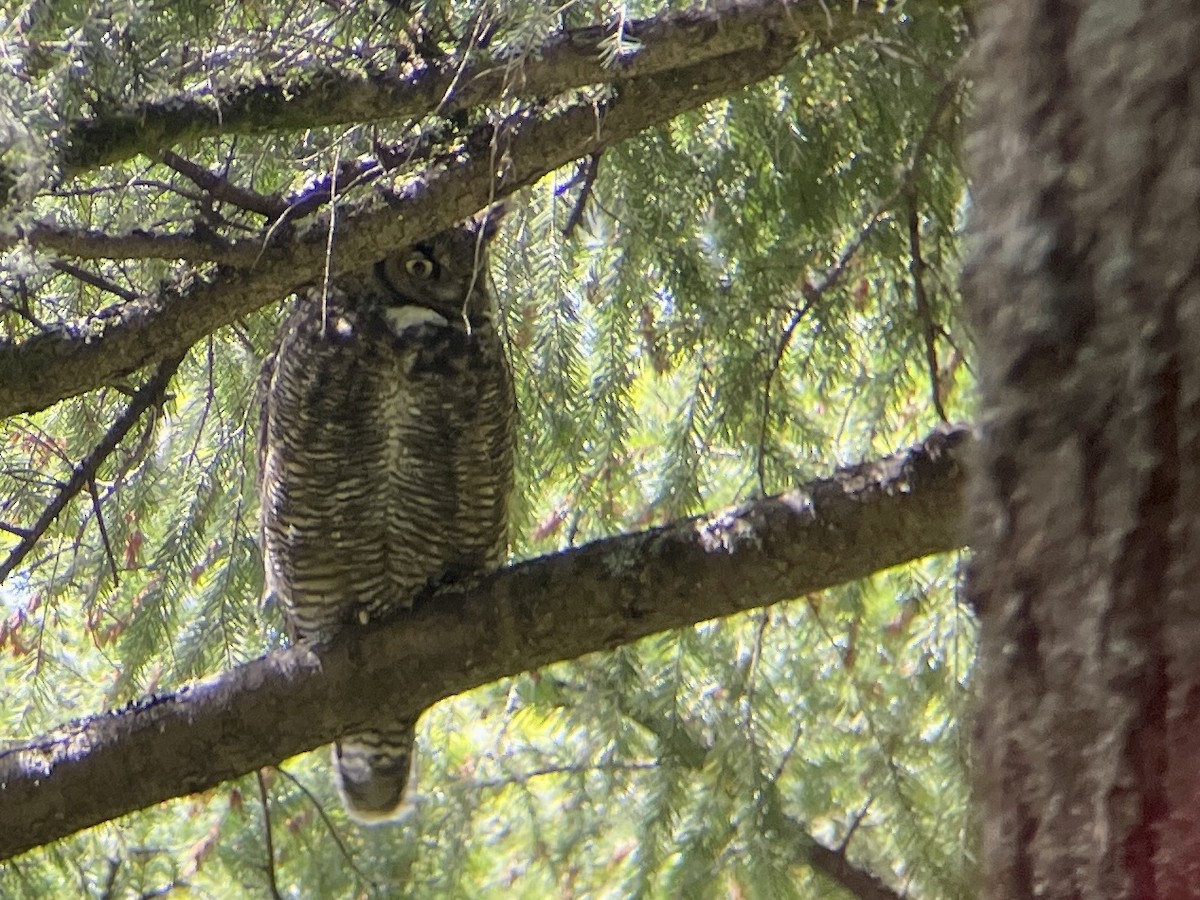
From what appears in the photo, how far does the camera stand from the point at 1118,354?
604 mm

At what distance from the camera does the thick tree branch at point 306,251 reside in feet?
5.80

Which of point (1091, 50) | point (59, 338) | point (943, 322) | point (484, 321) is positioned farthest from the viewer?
point (484, 321)

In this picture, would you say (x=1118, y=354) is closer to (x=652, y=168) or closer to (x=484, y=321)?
(x=652, y=168)

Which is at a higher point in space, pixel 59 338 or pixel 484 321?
pixel 484 321

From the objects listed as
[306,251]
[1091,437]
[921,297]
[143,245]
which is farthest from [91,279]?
[1091,437]

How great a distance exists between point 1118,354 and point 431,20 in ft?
3.98

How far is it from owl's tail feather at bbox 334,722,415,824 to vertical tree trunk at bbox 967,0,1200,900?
7.63 ft

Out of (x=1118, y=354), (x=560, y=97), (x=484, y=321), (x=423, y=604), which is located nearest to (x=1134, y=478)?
(x=1118, y=354)

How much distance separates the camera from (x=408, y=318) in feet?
8.34

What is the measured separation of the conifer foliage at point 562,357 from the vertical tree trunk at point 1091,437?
35.0 inches

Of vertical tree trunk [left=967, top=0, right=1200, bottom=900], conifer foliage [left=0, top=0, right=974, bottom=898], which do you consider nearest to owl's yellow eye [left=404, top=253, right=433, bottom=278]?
conifer foliage [left=0, top=0, right=974, bottom=898]

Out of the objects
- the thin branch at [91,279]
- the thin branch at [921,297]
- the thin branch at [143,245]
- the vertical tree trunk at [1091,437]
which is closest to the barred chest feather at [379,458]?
the thin branch at [91,279]

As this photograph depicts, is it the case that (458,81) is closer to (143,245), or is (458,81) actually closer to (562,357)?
(143,245)

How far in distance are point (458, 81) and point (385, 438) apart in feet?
3.48
